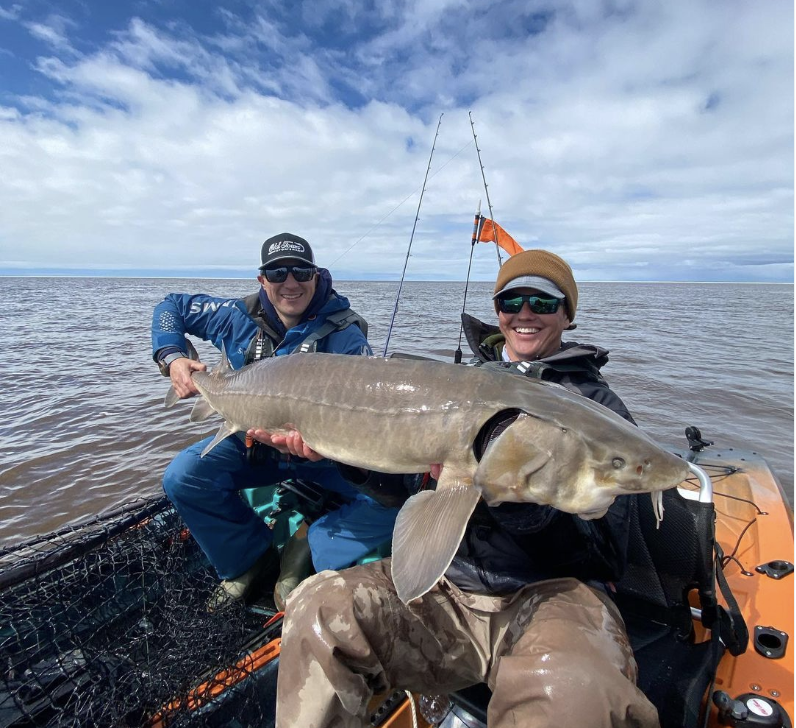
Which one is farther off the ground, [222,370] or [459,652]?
[222,370]

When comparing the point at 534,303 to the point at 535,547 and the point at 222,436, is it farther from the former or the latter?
the point at 222,436

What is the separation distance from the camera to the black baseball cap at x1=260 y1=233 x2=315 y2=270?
388 cm

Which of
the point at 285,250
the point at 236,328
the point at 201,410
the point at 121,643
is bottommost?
the point at 121,643

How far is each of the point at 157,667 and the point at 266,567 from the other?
1.18 meters

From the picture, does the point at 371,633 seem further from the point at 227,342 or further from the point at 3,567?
the point at 227,342

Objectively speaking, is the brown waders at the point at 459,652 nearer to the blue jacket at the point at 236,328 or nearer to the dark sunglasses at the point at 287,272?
the blue jacket at the point at 236,328

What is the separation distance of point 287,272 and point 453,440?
246cm

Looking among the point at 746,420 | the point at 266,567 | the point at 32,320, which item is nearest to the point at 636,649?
the point at 266,567

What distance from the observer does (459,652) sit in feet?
6.91

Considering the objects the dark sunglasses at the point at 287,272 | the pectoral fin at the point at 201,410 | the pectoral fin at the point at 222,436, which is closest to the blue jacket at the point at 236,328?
the dark sunglasses at the point at 287,272

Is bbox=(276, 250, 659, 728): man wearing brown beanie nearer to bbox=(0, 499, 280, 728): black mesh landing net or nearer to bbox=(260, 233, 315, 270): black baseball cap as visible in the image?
bbox=(0, 499, 280, 728): black mesh landing net

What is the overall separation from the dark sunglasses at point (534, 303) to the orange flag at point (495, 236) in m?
3.24

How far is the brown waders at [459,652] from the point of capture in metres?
1.59

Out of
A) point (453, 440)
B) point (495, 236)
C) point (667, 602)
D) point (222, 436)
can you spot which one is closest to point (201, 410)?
point (222, 436)
